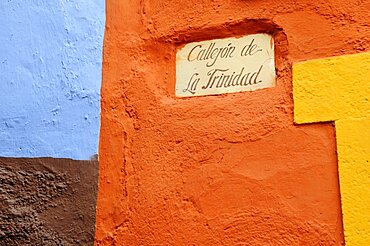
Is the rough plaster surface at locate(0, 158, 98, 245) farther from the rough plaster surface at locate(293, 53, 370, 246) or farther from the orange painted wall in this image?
the rough plaster surface at locate(293, 53, 370, 246)

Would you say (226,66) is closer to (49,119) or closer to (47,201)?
(49,119)

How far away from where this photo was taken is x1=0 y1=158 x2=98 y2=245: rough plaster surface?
1715mm

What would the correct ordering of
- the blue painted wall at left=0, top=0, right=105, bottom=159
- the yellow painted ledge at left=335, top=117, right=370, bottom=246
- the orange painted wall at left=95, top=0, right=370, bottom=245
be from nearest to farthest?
the yellow painted ledge at left=335, top=117, right=370, bottom=246 < the orange painted wall at left=95, top=0, right=370, bottom=245 < the blue painted wall at left=0, top=0, right=105, bottom=159

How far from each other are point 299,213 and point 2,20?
1.20 meters

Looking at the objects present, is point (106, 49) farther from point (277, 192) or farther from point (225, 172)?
point (277, 192)

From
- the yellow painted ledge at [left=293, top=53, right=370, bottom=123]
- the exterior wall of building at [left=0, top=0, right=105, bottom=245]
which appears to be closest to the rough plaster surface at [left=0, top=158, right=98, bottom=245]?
the exterior wall of building at [left=0, top=0, right=105, bottom=245]

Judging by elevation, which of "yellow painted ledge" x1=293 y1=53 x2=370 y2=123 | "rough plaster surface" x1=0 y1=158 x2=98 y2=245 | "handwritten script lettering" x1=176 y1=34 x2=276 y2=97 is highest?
"handwritten script lettering" x1=176 y1=34 x2=276 y2=97

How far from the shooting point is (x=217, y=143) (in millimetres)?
1787

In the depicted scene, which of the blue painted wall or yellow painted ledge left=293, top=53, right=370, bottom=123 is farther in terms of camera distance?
the blue painted wall

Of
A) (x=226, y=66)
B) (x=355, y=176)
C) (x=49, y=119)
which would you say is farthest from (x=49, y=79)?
(x=355, y=176)

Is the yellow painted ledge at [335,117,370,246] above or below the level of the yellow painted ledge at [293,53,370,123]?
below

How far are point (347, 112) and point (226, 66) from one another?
45 cm

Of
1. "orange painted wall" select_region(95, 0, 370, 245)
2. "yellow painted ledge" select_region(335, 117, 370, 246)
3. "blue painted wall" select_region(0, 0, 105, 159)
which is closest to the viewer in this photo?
"yellow painted ledge" select_region(335, 117, 370, 246)

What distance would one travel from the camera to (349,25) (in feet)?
5.79
